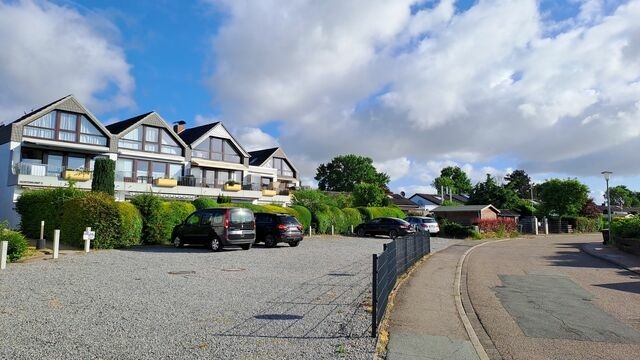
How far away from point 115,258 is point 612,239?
26371mm

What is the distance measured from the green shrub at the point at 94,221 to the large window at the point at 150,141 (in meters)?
22.2

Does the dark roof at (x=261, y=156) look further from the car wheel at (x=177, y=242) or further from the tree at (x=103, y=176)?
the car wheel at (x=177, y=242)

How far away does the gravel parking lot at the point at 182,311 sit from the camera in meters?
5.91

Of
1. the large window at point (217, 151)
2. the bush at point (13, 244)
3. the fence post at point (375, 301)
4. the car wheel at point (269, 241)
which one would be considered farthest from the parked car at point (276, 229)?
the large window at point (217, 151)

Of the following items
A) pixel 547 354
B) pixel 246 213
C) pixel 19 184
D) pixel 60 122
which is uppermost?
pixel 60 122

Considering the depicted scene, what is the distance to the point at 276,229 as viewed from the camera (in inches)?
872

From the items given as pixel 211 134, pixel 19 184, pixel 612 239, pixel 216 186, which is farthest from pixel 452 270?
pixel 211 134

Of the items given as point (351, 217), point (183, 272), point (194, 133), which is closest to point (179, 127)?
point (194, 133)

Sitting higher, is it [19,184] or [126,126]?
[126,126]

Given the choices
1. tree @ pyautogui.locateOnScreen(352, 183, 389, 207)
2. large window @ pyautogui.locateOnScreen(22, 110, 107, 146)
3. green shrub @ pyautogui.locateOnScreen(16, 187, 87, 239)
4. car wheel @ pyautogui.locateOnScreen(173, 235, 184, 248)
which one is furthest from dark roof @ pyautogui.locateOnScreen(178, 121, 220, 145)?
car wheel @ pyautogui.locateOnScreen(173, 235, 184, 248)

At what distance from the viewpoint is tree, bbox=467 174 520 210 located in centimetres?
6912

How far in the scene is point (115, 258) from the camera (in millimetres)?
15844

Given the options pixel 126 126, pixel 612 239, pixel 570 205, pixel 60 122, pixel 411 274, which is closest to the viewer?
pixel 411 274

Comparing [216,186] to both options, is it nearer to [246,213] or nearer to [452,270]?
[246,213]
